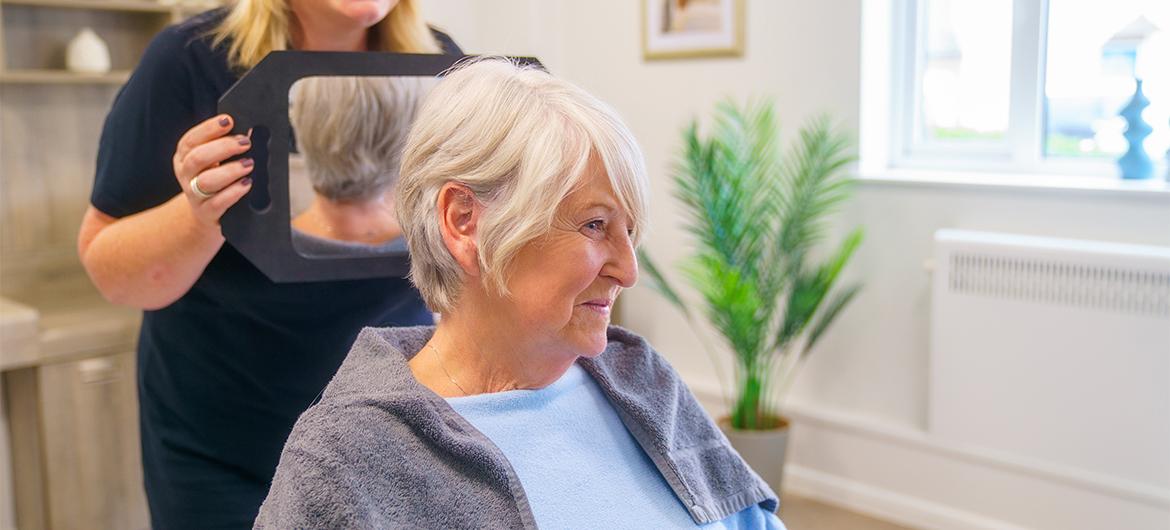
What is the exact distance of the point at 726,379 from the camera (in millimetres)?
3609

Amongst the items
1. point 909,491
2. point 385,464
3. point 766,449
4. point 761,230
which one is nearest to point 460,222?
point 385,464

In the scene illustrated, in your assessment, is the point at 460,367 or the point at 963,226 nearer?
the point at 460,367

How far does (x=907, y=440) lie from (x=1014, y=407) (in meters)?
0.39

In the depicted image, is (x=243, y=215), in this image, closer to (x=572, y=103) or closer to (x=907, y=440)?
(x=572, y=103)

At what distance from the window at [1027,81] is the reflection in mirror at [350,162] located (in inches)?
80.3

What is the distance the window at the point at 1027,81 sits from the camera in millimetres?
2809

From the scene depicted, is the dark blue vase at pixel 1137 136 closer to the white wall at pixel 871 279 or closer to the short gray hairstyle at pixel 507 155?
the white wall at pixel 871 279

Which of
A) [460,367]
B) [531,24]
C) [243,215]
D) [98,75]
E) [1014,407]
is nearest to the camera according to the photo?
[460,367]

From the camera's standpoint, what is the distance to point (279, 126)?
1.38 m

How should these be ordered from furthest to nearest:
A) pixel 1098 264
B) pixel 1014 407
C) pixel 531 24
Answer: pixel 531 24, pixel 1014 407, pixel 1098 264

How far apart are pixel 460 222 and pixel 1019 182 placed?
2049 millimetres

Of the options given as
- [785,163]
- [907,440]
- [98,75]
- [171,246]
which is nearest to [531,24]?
[785,163]

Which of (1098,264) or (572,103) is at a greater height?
(572,103)

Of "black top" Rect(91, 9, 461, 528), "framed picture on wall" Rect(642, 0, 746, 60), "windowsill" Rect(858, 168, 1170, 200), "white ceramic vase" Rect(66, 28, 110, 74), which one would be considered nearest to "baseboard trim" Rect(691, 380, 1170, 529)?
"windowsill" Rect(858, 168, 1170, 200)
